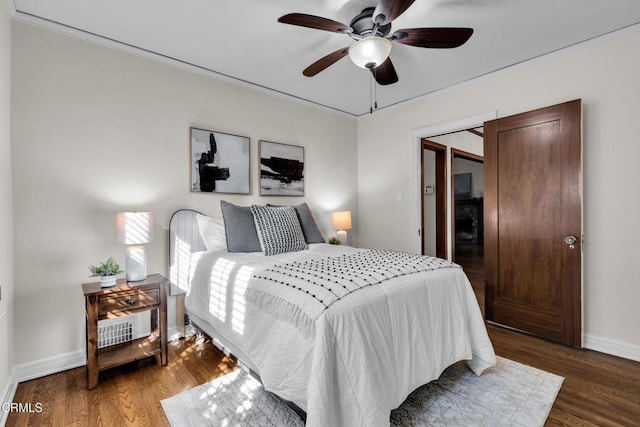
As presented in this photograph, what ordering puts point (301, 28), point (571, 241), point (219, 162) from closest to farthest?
point (301, 28) → point (571, 241) → point (219, 162)

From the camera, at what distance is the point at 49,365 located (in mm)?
2225

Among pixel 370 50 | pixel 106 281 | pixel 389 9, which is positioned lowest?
pixel 106 281

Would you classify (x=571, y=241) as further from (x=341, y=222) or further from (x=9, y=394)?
(x=9, y=394)

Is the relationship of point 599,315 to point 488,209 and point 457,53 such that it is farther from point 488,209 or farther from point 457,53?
point 457,53

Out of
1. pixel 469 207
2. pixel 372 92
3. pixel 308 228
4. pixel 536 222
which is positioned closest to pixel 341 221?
pixel 308 228

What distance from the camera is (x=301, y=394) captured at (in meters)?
1.45

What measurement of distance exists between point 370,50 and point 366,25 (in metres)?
0.29

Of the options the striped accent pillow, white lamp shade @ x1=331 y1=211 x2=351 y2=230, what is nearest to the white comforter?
the striped accent pillow

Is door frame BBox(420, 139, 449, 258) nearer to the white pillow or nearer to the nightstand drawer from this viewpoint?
the white pillow

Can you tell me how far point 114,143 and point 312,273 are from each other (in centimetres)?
204

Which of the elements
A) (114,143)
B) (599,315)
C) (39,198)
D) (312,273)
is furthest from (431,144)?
(39,198)

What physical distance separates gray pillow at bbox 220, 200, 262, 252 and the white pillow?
0.15 m

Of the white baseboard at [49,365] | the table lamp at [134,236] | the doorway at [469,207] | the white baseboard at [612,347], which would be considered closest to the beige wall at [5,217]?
the white baseboard at [49,365]

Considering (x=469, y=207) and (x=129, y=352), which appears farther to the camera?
(x=469, y=207)
